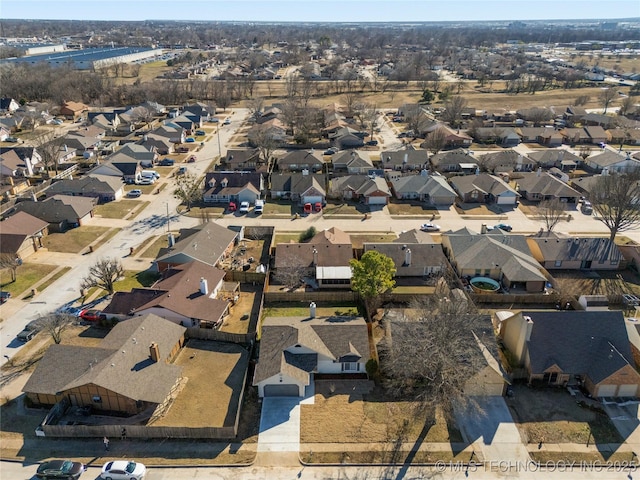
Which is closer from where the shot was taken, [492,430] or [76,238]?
[492,430]

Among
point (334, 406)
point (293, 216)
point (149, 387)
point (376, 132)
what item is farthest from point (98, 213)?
point (376, 132)

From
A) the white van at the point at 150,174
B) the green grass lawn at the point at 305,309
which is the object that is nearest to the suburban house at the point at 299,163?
the white van at the point at 150,174

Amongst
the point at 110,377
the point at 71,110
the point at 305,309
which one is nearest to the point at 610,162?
the point at 305,309

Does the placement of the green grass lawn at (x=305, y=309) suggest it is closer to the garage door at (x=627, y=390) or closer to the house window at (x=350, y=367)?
the house window at (x=350, y=367)

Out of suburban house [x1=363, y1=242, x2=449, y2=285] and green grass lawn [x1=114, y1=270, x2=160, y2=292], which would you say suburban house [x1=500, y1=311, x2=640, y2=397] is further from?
green grass lawn [x1=114, y1=270, x2=160, y2=292]

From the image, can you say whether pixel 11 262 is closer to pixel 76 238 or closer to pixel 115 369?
pixel 76 238

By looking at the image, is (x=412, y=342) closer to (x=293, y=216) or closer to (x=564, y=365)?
(x=564, y=365)
